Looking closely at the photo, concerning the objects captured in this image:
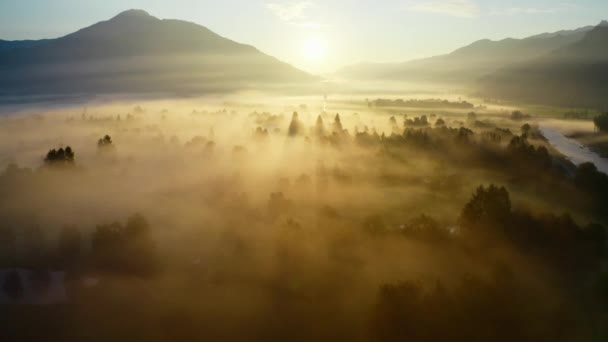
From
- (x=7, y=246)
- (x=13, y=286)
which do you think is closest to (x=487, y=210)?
(x=13, y=286)

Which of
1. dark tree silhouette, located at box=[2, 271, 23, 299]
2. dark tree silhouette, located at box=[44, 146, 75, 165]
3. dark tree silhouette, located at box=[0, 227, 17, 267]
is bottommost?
dark tree silhouette, located at box=[2, 271, 23, 299]

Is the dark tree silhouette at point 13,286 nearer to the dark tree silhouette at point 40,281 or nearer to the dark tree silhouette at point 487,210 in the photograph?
the dark tree silhouette at point 40,281

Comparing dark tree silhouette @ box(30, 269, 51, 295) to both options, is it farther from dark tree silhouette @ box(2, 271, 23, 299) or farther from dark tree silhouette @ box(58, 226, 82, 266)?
dark tree silhouette @ box(58, 226, 82, 266)

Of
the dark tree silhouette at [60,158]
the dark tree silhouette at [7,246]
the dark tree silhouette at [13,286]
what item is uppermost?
the dark tree silhouette at [60,158]

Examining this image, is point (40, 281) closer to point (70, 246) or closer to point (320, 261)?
point (70, 246)

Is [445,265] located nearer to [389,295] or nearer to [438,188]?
[389,295]

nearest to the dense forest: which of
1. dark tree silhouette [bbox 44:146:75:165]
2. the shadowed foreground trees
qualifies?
the shadowed foreground trees

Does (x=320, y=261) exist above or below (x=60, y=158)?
below

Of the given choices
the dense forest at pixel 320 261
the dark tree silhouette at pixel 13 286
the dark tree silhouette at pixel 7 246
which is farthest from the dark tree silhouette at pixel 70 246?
the dark tree silhouette at pixel 7 246

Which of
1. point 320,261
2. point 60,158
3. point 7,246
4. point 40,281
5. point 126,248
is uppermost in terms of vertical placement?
point 60,158

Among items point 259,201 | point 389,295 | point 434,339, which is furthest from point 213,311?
point 259,201

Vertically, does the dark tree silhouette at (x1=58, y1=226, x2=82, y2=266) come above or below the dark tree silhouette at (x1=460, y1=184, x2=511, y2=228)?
below

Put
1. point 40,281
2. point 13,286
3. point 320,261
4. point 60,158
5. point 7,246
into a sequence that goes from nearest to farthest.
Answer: point 320,261 < point 13,286 < point 40,281 < point 7,246 < point 60,158
